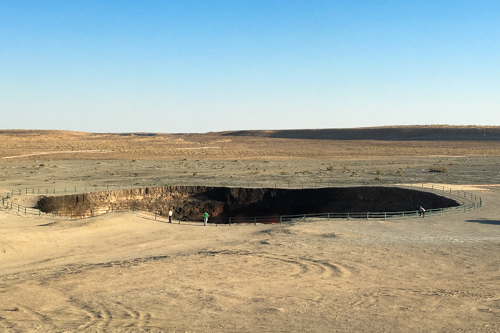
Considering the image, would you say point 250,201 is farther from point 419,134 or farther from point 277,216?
point 419,134

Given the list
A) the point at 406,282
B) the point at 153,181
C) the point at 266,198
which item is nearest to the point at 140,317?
the point at 406,282

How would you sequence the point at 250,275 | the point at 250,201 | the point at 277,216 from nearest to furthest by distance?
the point at 250,275 → the point at 277,216 → the point at 250,201

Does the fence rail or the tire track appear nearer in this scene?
the tire track

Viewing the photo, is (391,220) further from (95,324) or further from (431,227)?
(95,324)

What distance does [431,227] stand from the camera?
26859mm

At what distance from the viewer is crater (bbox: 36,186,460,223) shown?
39.3 meters

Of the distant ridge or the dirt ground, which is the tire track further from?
the distant ridge

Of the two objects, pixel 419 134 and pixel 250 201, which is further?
pixel 419 134

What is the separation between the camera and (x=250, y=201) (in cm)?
4272

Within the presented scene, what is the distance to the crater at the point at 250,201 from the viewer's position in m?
39.3

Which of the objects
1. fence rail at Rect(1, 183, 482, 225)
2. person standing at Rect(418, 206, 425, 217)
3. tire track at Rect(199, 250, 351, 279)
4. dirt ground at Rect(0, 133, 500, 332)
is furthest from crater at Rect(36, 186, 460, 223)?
tire track at Rect(199, 250, 351, 279)

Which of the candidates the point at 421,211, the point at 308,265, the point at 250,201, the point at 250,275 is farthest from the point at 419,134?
the point at 250,275

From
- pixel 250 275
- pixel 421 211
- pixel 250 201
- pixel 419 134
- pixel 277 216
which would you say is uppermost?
pixel 419 134

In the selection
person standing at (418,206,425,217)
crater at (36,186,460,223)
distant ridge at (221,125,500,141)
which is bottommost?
crater at (36,186,460,223)
